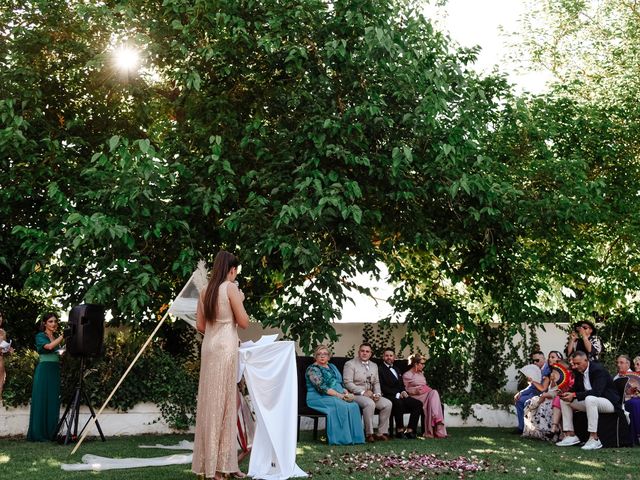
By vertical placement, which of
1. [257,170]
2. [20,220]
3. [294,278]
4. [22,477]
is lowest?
[22,477]

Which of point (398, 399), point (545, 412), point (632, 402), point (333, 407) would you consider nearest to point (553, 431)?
point (545, 412)

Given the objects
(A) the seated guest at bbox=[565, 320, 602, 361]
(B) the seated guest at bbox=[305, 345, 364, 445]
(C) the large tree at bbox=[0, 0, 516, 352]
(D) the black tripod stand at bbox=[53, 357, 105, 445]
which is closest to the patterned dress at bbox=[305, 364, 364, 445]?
(B) the seated guest at bbox=[305, 345, 364, 445]

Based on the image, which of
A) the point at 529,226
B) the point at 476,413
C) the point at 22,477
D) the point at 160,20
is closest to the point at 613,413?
the point at 529,226

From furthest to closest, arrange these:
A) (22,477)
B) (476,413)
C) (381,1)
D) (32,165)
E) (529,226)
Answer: (476,413), (529,226), (32,165), (381,1), (22,477)

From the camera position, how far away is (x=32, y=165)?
31.4 ft

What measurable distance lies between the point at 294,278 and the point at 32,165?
365 cm

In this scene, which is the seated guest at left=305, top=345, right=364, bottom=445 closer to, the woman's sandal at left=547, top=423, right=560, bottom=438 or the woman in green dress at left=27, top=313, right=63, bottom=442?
the woman's sandal at left=547, top=423, right=560, bottom=438

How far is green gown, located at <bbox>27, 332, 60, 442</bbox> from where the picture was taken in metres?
9.01

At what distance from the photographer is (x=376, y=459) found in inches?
301

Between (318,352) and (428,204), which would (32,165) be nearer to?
(318,352)

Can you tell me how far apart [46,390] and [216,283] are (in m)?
4.35

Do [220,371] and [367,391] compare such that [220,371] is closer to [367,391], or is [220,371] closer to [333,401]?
[333,401]

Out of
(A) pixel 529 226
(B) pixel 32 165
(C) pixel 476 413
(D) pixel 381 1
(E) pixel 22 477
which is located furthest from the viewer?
(C) pixel 476 413

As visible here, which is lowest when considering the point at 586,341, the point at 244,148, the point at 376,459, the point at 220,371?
the point at 376,459
